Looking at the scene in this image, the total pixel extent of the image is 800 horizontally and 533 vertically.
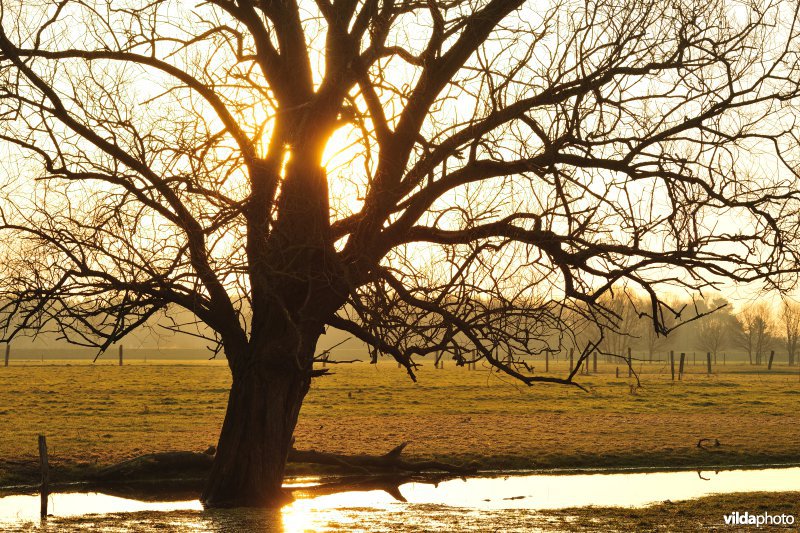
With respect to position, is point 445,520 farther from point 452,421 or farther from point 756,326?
point 756,326

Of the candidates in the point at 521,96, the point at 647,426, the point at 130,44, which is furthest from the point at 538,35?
the point at 647,426

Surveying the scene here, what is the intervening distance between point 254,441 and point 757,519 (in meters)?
7.70

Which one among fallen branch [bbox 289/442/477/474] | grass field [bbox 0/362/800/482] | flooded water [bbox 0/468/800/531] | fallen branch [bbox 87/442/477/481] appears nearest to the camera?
flooded water [bbox 0/468/800/531]

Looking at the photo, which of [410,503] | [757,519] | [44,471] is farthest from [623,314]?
[44,471]

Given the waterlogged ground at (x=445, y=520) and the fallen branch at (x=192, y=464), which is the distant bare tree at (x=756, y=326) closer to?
the fallen branch at (x=192, y=464)

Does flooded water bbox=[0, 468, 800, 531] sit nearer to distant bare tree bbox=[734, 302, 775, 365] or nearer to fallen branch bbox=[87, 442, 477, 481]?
fallen branch bbox=[87, 442, 477, 481]

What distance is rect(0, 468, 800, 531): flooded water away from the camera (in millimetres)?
14000

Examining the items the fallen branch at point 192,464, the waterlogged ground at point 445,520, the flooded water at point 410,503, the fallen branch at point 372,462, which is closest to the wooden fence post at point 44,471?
the flooded water at point 410,503

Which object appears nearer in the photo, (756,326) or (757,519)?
(757,519)

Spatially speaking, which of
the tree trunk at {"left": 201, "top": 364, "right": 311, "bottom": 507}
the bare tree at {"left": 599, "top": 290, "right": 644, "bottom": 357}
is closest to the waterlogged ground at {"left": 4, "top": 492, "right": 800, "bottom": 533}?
the tree trunk at {"left": 201, "top": 364, "right": 311, "bottom": 507}

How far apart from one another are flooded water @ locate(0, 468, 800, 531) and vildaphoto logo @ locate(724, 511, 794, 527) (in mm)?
2395

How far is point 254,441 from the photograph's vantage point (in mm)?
14508

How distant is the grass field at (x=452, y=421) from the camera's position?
25969 mm

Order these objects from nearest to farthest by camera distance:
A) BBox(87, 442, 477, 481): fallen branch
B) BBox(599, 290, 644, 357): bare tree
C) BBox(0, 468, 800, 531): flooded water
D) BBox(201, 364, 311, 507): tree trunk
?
BBox(599, 290, 644, 357): bare tree, BBox(0, 468, 800, 531): flooded water, BBox(201, 364, 311, 507): tree trunk, BBox(87, 442, 477, 481): fallen branch
